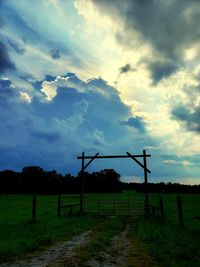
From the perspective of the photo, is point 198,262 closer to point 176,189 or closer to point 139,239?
point 139,239

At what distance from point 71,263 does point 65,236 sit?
21.9ft

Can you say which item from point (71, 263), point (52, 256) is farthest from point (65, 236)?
point (71, 263)

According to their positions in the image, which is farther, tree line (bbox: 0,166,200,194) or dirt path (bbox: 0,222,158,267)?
tree line (bbox: 0,166,200,194)

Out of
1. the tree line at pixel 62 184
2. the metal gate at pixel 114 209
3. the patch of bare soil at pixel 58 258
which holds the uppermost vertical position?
the tree line at pixel 62 184

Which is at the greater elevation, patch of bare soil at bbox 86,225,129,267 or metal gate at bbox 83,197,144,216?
metal gate at bbox 83,197,144,216

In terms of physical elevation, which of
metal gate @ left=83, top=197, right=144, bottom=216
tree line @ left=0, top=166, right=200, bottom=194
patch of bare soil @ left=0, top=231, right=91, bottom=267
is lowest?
patch of bare soil @ left=0, top=231, right=91, bottom=267

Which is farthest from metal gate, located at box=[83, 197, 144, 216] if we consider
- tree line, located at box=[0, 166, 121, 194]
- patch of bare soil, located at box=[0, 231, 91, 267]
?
tree line, located at box=[0, 166, 121, 194]

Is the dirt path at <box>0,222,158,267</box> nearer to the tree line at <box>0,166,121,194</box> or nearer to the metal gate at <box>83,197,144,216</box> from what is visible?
the metal gate at <box>83,197,144,216</box>

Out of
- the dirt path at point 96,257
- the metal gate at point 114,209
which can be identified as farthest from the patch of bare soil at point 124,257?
the metal gate at point 114,209

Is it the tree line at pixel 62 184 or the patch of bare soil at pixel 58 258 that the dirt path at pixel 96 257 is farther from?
the tree line at pixel 62 184

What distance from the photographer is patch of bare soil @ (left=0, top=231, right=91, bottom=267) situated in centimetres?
937

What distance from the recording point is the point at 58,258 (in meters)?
10.3

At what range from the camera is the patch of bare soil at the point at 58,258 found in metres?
9.37

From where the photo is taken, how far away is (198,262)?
9.63 metres
